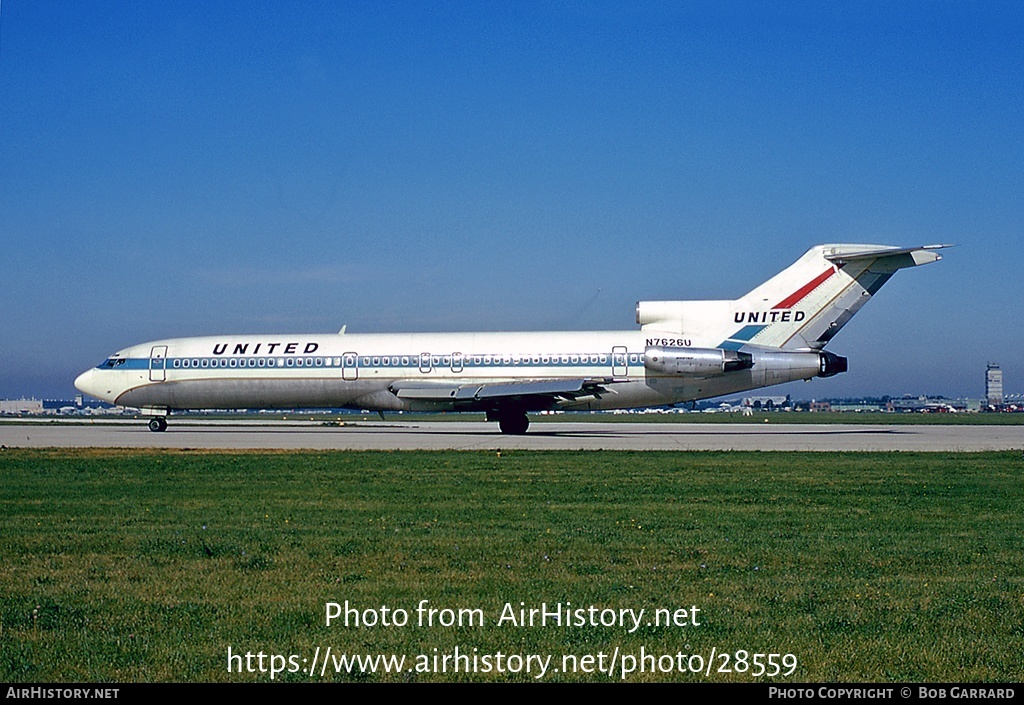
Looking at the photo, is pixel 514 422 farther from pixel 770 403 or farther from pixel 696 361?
pixel 770 403

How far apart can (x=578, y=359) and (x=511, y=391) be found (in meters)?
2.80

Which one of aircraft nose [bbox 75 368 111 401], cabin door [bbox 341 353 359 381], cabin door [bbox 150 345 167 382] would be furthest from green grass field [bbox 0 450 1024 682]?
aircraft nose [bbox 75 368 111 401]

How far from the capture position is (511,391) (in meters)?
35.3

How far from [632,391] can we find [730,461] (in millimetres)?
13887

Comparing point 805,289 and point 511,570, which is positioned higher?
point 805,289

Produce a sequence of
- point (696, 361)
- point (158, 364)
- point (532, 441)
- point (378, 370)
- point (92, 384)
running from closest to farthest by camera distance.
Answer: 1. point (532, 441)
2. point (696, 361)
3. point (378, 370)
4. point (158, 364)
5. point (92, 384)

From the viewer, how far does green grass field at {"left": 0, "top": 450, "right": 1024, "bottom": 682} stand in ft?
21.4

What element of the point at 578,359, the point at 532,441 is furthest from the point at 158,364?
the point at 532,441

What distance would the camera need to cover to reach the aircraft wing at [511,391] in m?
34.9

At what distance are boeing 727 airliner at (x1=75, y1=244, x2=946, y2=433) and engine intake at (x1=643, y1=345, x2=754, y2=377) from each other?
43mm

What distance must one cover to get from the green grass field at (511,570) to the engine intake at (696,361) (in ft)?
56.1

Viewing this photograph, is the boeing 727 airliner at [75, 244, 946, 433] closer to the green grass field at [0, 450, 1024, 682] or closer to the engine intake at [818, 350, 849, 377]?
the engine intake at [818, 350, 849, 377]

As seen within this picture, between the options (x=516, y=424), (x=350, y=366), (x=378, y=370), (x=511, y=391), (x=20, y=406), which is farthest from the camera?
(x=20, y=406)
